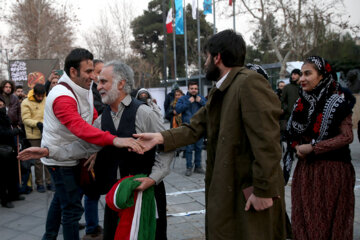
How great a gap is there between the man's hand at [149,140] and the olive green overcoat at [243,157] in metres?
0.45

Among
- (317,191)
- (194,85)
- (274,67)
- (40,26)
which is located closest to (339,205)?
(317,191)

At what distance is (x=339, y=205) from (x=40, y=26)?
25973 mm

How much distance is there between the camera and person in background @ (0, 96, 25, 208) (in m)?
5.32

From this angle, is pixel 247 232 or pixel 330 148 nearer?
pixel 247 232

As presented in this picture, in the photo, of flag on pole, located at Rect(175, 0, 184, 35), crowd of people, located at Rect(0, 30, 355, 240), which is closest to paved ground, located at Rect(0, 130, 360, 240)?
crowd of people, located at Rect(0, 30, 355, 240)

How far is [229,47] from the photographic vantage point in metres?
2.07

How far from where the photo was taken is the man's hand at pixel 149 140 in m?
2.38

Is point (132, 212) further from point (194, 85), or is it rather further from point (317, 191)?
point (194, 85)

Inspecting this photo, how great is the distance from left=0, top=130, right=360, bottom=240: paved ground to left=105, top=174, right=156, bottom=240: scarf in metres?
1.46

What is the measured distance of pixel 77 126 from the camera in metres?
2.65

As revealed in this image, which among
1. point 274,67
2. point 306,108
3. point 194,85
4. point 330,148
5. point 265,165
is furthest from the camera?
point 274,67

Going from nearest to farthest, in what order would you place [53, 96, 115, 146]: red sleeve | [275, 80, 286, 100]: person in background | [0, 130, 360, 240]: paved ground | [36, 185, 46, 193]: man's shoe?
[53, 96, 115, 146]: red sleeve, [0, 130, 360, 240]: paved ground, [36, 185, 46, 193]: man's shoe, [275, 80, 286, 100]: person in background

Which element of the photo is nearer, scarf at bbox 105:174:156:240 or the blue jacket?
scarf at bbox 105:174:156:240

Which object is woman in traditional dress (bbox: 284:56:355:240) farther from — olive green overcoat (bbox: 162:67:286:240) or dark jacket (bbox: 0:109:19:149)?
dark jacket (bbox: 0:109:19:149)
